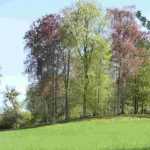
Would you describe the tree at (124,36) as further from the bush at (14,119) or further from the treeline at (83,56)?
the bush at (14,119)

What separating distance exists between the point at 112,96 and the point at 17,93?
1641cm

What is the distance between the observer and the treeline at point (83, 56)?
2635 inches

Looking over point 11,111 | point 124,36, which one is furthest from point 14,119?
point 124,36

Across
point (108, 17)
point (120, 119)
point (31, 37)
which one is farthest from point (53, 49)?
point (120, 119)

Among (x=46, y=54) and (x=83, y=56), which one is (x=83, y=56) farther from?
(x=46, y=54)

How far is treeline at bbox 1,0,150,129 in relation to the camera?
6694cm

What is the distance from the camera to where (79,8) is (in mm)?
67125

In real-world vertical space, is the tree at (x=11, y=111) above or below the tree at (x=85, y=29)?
below

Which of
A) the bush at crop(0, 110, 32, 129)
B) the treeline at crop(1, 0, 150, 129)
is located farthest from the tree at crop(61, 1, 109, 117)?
the bush at crop(0, 110, 32, 129)

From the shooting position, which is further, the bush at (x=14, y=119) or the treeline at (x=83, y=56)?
the bush at (x=14, y=119)

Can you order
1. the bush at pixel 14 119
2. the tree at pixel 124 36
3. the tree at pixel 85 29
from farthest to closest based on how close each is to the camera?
1. the bush at pixel 14 119
2. the tree at pixel 124 36
3. the tree at pixel 85 29

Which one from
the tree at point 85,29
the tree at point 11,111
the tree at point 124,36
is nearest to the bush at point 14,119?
the tree at point 11,111

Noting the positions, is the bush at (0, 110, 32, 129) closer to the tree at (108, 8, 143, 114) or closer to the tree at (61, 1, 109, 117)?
the tree at (61, 1, 109, 117)

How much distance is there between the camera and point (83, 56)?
67625 millimetres
